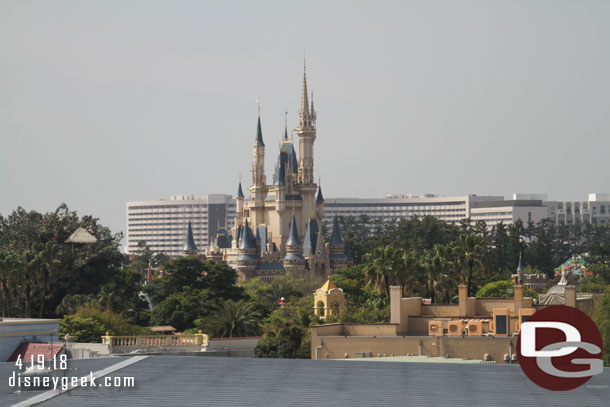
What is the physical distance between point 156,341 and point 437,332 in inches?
626

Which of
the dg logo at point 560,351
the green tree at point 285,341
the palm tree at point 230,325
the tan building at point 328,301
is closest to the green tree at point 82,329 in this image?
the palm tree at point 230,325

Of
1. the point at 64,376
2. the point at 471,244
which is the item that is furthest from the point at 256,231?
the point at 64,376

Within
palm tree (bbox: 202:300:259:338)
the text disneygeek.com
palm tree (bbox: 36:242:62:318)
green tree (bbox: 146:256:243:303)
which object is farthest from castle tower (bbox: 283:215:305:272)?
the text disneygeek.com

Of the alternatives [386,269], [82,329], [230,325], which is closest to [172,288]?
[386,269]

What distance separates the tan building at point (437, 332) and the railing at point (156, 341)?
9487 mm

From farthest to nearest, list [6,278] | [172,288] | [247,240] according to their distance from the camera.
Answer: [247,240] → [172,288] → [6,278]

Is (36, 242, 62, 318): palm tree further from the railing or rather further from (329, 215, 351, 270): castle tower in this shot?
(329, 215, 351, 270): castle tower

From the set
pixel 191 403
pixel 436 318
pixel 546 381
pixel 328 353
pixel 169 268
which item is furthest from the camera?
pixel 169 268

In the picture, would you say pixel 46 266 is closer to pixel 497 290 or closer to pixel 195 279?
pixel 195 279

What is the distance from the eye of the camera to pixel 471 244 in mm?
99125

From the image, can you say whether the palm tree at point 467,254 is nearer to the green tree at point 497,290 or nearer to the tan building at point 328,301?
the tan building at point 328,301

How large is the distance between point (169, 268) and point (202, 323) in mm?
35271

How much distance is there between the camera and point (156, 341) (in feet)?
231

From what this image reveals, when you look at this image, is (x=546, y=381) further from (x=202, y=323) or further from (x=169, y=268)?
(x=169, y=268)
